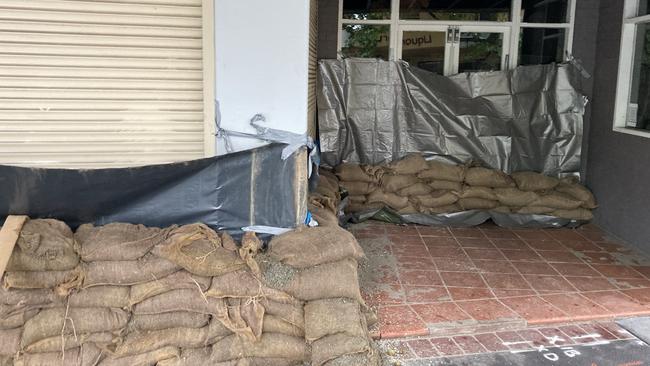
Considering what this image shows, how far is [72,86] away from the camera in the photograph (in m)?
3.25

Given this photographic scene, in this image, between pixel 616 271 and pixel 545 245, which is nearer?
pixel 616 271

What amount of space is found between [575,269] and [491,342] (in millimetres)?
1764

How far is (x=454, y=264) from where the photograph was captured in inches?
195

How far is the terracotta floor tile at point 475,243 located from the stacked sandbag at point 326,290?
102 inches

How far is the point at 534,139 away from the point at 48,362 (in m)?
5.56

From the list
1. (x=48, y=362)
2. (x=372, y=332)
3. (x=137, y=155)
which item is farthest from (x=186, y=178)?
(x=372, y=332)

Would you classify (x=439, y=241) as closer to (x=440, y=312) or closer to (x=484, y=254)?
Result: (x=484, y=254)

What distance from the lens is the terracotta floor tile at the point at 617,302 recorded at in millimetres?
4043

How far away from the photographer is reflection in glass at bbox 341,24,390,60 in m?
6.68

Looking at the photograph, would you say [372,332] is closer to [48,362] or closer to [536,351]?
[536,351]

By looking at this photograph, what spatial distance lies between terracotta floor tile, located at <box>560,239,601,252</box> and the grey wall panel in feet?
1.28

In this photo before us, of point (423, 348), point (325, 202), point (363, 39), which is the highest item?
point (363, 39)

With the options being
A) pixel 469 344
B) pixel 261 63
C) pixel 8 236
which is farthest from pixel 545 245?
pixel 8 236

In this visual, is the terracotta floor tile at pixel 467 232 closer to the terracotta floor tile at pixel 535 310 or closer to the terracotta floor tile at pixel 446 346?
the terracotta floor tile at pixel 535 310
